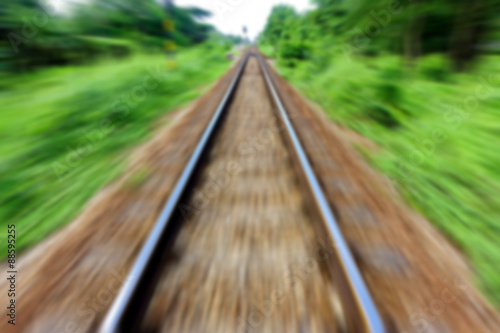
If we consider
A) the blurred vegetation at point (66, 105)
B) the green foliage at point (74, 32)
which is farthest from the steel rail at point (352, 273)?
the green foliage at point (74, 32)

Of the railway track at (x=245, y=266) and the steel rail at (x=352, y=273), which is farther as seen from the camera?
the railway track at (x=245, y=266)

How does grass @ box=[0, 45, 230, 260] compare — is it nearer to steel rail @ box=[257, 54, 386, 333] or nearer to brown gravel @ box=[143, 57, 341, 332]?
brown gravel @ box=[143, 57, 341, 332]

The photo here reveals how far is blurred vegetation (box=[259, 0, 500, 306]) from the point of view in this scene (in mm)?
2592

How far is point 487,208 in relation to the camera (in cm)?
255

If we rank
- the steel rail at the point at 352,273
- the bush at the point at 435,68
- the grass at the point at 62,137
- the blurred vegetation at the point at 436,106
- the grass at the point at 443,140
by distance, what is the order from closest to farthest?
the steel rail at the point at 352,273 < the grass at the point at 443,140 < the blurred vegetation at the point at 436,106 < the grass at the point at 62,137 < the bush at the point at 435,68

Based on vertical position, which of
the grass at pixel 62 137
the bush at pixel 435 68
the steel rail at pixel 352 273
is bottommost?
the grass at pixel 62 137

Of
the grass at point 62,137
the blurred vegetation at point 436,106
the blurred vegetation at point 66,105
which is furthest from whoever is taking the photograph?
the blurred vegetation at point 66,105

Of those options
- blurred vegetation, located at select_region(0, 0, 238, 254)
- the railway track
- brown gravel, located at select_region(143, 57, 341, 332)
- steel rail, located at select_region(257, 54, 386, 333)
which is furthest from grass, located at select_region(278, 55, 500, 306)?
blurred vegetation, located at select_region(0, 0, 238, 254)

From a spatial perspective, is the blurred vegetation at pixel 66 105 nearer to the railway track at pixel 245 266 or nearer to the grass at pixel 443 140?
the railway track at pixel 245 266

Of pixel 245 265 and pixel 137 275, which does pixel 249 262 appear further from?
pixel 137 275

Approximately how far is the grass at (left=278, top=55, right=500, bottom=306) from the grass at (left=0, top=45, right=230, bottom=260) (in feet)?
11.9

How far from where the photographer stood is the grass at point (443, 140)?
2.43m

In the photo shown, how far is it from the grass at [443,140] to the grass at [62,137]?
3.62 meters

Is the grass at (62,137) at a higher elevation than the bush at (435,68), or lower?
lower
